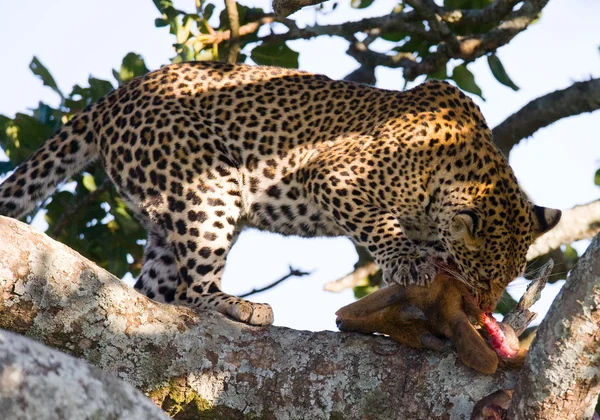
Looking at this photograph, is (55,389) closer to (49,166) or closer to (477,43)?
(49,166)

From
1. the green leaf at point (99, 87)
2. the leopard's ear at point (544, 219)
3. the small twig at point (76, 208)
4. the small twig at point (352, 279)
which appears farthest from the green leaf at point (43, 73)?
the leopard's ear at point (544, 219)

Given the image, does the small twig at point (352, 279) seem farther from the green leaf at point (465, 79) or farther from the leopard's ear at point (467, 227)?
the green leaf at point (465, 79)

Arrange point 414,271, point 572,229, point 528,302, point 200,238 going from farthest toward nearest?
→ point 572,229 → point 200,238 → point 414,271 → point 528,302

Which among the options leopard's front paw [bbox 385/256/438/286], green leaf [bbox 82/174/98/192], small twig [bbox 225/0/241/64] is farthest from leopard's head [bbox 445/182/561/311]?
green leaf [bbox 82/174/98/192]

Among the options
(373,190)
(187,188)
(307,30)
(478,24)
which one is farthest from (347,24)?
(187,188)

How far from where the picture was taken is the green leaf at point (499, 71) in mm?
9352

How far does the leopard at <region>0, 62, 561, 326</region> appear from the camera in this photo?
769 cm

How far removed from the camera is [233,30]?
29.8 feet

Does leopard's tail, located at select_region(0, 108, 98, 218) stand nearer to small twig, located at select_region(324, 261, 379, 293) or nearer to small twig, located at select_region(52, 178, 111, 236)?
small twig, located at select_region(52, 178, 111, 236)

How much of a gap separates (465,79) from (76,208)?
12.8 ft

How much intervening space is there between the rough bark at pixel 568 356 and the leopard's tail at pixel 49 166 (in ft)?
14.4

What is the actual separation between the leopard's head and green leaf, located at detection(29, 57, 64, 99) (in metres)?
3.84

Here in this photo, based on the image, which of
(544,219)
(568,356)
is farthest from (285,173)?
(568,356)

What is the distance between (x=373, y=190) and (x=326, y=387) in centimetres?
263
